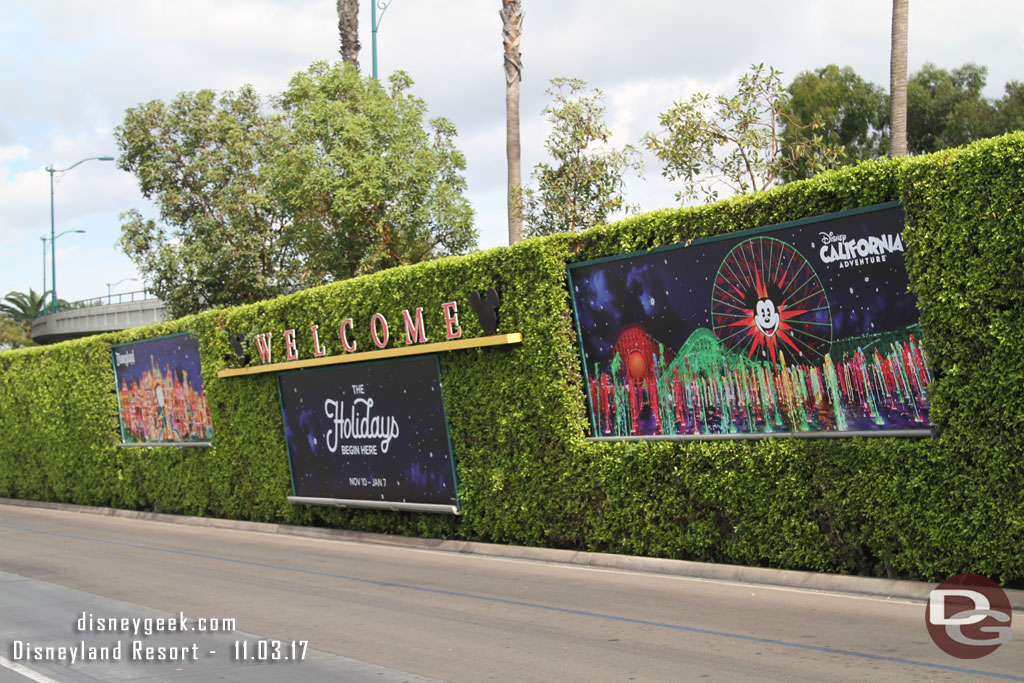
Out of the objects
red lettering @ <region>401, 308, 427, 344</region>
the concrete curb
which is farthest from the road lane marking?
red lettering @ <region>401, 308, 427, 344</region>

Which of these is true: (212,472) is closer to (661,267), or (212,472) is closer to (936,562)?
(661,267)

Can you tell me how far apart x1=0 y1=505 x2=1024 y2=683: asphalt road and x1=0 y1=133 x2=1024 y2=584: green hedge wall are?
2.32 feet

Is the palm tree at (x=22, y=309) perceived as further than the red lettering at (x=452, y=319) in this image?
Yes

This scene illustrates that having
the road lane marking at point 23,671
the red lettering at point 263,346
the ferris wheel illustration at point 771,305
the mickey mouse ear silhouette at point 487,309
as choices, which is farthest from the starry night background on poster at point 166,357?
the road lane marking at point 23,671

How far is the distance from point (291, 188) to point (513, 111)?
7124 millimetres

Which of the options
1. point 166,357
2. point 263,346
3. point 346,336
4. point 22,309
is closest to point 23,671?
point 346,336

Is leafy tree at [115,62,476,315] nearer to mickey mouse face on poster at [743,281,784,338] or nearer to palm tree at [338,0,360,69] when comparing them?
palm tree at [338,0,360,69]

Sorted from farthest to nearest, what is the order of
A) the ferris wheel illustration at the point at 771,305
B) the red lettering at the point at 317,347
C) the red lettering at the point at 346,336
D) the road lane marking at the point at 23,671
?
the red lettering at the point at 317,347, the red lettering at the point at 346,336, the ferris wheel illustration at the point at 771,305, the road lane marking at the point at 23,671

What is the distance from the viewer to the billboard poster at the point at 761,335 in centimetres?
1015

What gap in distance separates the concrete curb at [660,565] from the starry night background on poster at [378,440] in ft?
2.36

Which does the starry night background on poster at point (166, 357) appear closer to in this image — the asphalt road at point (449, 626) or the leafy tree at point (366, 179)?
the leafy tree at point (366, 179)

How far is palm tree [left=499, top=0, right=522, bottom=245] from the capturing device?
19.7 metres
